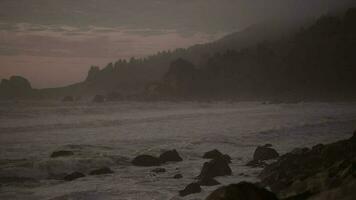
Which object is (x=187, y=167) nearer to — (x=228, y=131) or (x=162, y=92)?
(x=228, y=131)

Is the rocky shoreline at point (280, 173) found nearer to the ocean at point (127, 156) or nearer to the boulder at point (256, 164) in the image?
the boulder at point (256, 164)

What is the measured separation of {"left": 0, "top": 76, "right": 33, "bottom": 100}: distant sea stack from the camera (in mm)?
167000

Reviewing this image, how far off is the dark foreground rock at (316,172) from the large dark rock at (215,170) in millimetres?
1637

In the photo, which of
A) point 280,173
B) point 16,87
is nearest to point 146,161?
point 280,173

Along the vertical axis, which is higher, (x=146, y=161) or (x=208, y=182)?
(x=208, y=182)

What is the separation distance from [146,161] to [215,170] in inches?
192

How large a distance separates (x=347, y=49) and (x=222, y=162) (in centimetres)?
10277

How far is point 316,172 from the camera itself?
8508mm

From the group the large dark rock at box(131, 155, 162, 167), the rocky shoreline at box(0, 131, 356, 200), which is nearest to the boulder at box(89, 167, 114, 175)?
the rocky shoreline at box(0, 131, 356, 200)

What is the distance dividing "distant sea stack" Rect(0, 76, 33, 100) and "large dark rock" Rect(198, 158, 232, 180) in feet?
532

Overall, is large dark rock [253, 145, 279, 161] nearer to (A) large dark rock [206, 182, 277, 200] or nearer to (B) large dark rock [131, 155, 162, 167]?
(B) large dark rock [131, 155, 162, 167]

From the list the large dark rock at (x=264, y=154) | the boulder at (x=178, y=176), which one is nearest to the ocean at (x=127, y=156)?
the boulder at (x=178, y=176)

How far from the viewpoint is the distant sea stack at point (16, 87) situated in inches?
6575

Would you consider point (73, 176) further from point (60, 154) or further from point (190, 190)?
point (190, 190)
